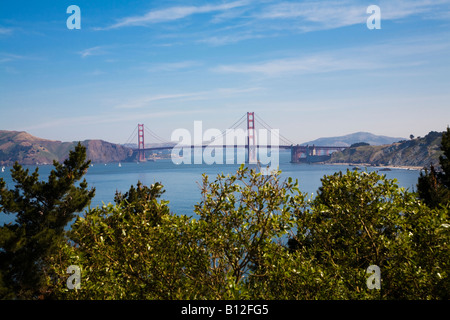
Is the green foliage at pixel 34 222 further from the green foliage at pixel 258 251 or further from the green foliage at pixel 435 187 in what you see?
the green foliage at pixel 435 187

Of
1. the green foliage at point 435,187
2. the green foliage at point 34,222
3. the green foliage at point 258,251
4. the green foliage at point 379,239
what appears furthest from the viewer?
the green foliage at point 435,187

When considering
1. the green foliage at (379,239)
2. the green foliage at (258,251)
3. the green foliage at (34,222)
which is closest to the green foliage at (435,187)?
the green foliage at (379,239)

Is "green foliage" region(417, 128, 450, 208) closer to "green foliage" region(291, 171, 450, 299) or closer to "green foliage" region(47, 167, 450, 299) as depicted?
"green foliage" region(291, 171, 450, 299)

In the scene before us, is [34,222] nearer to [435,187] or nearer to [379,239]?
[379,239]

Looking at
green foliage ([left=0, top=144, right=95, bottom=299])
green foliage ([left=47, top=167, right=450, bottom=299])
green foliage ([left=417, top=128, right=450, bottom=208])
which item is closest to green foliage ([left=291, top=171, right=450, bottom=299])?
green foliage ([left=47, top=167, right=450, bottom=299])

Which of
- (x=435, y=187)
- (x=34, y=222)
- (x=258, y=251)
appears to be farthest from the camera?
(x=435, y=187)

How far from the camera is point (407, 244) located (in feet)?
27.9

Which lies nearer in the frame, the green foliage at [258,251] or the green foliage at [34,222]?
the green foliage at [258,251]

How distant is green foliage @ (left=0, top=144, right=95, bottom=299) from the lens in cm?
2178

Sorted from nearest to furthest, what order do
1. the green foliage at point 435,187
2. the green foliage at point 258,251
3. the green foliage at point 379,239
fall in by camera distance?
1. the green foliage at point 379,239
2. the green foliage at point 258,251
3. the green foliage at point 435,187

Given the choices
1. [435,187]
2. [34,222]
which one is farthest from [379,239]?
[34,222]

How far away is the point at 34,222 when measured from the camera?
24.2 m

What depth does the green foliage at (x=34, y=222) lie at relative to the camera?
21781 millimetres
